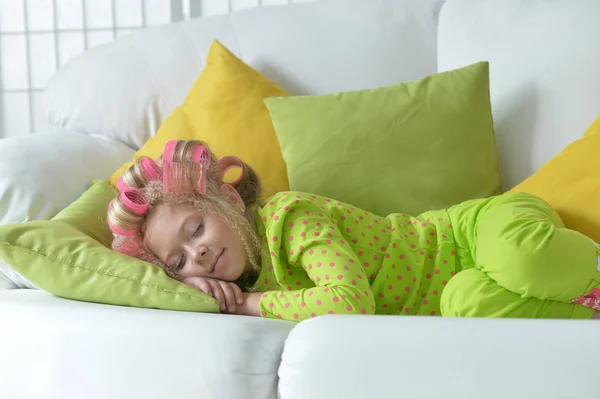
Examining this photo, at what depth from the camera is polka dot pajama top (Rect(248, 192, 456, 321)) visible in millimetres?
1392

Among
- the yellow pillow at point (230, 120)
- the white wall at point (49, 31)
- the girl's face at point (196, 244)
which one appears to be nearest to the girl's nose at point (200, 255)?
the girl's face at point (196, 244)

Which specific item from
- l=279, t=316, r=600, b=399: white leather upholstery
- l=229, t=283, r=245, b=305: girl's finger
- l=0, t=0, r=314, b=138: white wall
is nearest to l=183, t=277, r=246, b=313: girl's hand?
l=229, t=283, r=245, b=305: girl's finger

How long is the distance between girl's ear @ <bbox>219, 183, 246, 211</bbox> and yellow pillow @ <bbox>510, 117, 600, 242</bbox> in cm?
62

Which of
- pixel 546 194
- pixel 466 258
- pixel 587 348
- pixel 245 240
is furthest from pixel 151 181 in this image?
pixel 587 348

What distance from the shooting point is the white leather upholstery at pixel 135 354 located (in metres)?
1.13

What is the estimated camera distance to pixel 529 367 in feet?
3.22

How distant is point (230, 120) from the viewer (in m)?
1.97

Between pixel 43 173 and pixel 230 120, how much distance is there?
478 millimetres

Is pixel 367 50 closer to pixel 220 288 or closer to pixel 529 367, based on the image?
pixel 220 288

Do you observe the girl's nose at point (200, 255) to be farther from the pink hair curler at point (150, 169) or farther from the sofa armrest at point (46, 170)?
the sofa armrest at point (46, 170)

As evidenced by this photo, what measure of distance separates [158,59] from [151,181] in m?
0.72

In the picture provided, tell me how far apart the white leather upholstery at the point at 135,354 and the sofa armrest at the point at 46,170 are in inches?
19.0

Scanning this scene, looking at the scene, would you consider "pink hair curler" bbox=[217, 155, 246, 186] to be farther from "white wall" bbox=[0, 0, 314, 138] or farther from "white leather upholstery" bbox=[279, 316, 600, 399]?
"white wall" bbox=[0, 0, 314, 138]

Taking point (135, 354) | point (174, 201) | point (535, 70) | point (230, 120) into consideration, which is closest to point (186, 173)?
point (174, 201)
